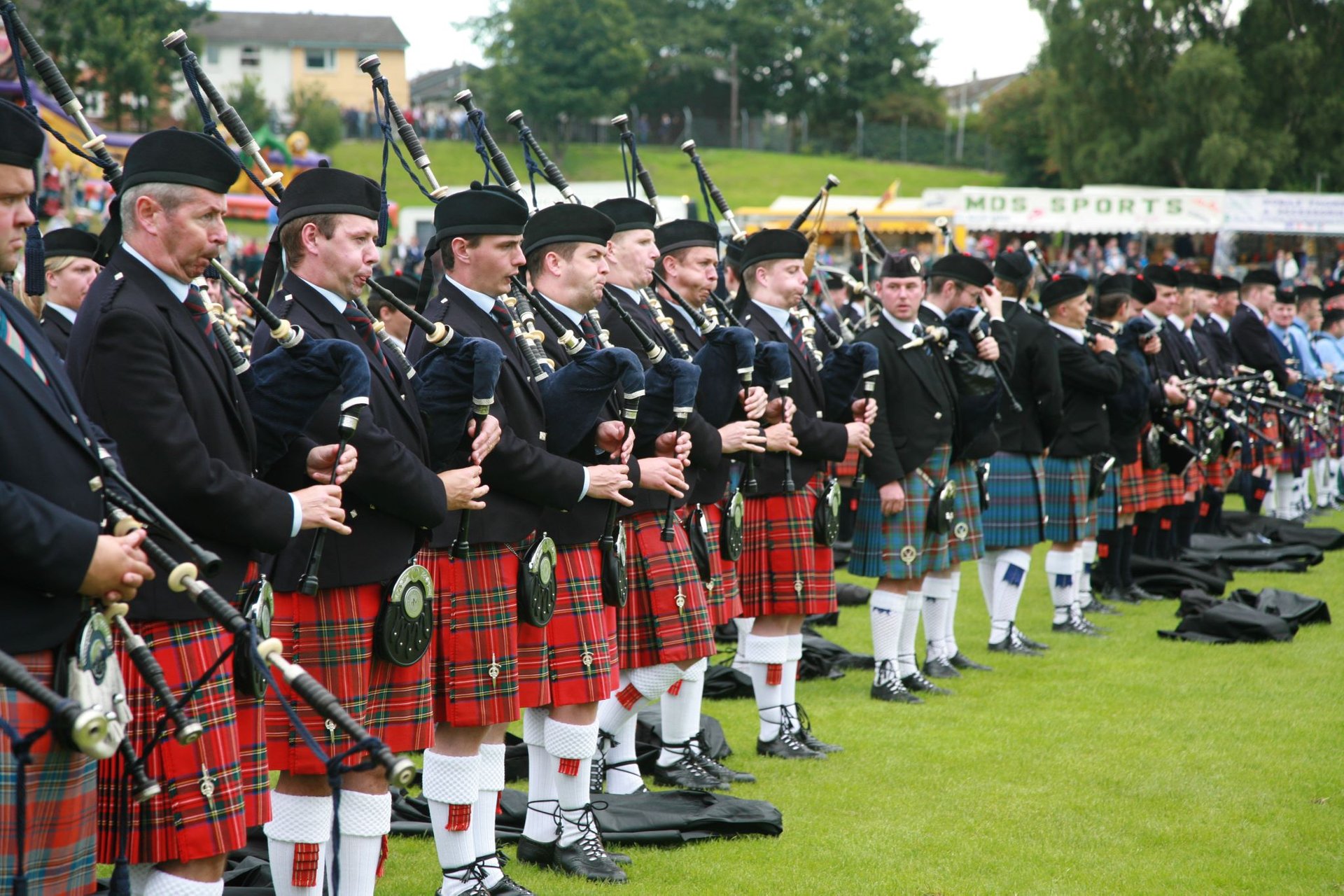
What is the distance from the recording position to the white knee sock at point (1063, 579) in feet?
24.3

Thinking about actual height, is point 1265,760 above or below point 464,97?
below

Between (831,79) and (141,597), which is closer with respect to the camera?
(141,597)

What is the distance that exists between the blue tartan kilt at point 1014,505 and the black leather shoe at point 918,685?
1.07m

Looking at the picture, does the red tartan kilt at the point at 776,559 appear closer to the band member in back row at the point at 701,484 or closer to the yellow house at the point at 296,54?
the band member in back row at the point at 701,484

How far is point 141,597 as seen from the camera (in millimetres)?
2523

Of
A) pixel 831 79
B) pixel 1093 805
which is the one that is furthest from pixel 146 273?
pixel 831 79

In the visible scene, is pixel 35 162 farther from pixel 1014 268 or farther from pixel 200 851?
pixel 1014 268

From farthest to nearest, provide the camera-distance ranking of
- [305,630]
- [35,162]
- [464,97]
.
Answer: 1. [464,97]
2. [305,630]
3. [35,162]

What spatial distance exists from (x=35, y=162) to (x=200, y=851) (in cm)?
125

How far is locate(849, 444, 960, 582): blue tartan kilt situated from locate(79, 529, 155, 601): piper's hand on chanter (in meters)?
3.99

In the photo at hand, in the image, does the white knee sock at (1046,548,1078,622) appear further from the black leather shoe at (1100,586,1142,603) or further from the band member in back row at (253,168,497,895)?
the band member in back row at (253,168,497,895)

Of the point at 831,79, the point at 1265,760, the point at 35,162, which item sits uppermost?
the point at 831,79

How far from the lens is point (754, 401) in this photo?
4.71 meters

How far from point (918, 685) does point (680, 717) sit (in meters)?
1.68
